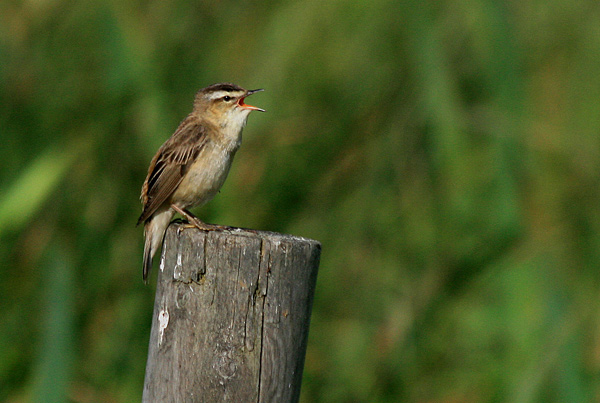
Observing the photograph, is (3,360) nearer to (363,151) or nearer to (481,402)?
(363,151)

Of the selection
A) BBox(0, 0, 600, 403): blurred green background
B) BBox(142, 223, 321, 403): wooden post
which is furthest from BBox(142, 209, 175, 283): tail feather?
BBox(142, 223, 321, 403): wooden post

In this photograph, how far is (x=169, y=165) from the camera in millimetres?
4582

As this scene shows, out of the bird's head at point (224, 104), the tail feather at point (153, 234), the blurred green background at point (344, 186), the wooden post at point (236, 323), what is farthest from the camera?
the blurred green background at point (344, 186)

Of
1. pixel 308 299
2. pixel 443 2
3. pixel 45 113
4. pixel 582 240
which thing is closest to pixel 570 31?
pixel 443 2

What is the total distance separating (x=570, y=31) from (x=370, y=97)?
234 cm

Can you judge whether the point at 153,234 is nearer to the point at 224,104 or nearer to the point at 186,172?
the point at 186,172

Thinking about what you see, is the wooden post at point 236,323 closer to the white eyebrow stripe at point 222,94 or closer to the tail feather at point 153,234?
the tail feather at point 153,234

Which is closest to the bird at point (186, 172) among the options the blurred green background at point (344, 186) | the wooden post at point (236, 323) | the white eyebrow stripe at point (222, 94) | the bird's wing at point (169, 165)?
the bird's wing at point (169, 165)

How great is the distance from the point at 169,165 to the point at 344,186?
6.95ft

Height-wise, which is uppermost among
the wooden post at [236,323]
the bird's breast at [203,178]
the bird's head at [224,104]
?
the bird's head at [224,104]

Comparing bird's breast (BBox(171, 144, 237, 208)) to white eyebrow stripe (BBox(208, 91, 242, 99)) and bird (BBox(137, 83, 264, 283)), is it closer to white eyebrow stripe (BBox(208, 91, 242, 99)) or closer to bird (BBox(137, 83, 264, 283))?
bird (BBox(137, 83, 264, 283))

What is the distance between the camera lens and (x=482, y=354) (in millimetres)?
6465

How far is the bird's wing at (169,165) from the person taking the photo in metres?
4.53

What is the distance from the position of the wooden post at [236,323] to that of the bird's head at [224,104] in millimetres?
1881
